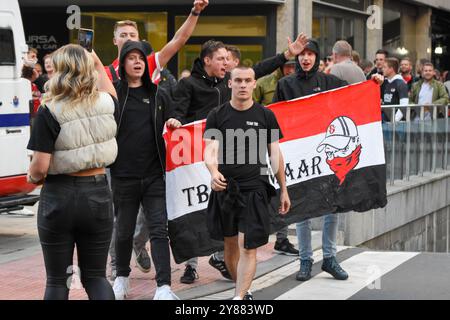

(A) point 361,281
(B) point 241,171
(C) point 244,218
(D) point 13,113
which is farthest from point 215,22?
(C) point 244,218

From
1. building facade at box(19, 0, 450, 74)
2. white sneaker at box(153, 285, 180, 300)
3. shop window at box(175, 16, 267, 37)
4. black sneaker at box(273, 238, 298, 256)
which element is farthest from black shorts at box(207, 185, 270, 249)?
shop window at box(175, 16, 267, 37)

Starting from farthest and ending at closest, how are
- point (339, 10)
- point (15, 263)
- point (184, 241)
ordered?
point (339, 10) → point (15, 263) → point (184, 241)

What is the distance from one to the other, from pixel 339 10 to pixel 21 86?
1599 centimetres

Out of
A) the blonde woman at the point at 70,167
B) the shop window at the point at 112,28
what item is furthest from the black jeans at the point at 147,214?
the shop window at the point at 112,28

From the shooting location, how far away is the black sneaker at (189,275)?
27.6 feet

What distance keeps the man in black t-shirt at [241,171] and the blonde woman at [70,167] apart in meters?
1.36

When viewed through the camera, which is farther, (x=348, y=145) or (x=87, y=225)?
(x=348, y=145)

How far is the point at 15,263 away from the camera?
9.20m

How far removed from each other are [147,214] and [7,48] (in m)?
4.20

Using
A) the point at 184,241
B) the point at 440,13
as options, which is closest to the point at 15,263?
the point at 184,241

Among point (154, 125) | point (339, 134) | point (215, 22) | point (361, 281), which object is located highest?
point (215, 22)

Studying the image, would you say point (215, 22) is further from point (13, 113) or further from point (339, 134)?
point (339, 134)

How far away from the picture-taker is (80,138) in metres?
5.86

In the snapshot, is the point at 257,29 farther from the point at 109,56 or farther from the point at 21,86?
the point at 21,86
